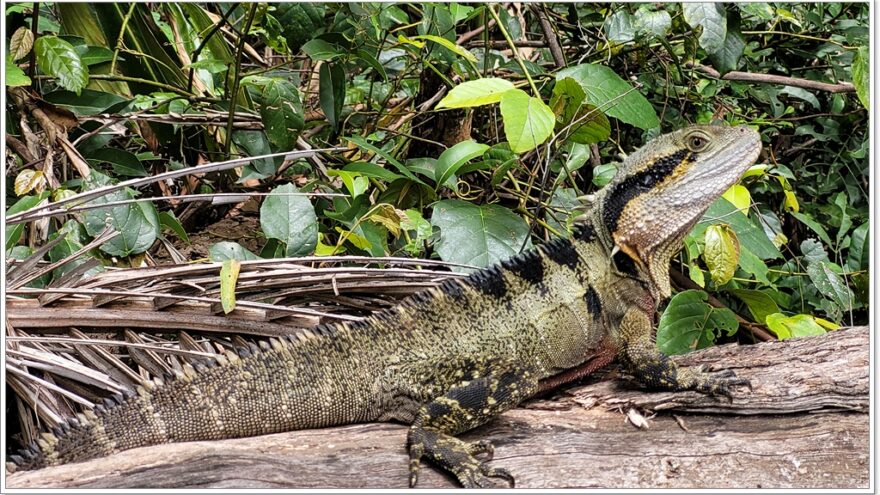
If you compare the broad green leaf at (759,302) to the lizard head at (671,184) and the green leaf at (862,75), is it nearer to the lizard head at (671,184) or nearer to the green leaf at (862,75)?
the lizard head at (671,184)

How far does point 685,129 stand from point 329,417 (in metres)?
2.16

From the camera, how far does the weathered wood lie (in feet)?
8.61

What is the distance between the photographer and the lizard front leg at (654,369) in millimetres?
3316

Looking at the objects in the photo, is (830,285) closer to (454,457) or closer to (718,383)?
(718,383)

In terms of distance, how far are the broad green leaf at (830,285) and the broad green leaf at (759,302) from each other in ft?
1.23

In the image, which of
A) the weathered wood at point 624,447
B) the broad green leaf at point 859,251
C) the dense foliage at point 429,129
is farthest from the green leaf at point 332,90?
the broad green leaf at point 859,251

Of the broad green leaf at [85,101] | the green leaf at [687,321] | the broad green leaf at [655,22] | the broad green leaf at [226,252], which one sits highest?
the broad green leaf at [85,101]

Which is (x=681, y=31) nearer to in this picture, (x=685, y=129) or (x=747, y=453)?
(x=685, y=129)

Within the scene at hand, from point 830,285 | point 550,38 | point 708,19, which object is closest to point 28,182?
point 550,38

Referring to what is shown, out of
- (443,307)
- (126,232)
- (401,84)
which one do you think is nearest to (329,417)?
(443,307)

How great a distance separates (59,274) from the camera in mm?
3668

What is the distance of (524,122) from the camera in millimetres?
3232

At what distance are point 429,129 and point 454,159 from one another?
1.61 m

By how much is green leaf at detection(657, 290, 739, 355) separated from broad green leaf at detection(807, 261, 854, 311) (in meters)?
0.84
